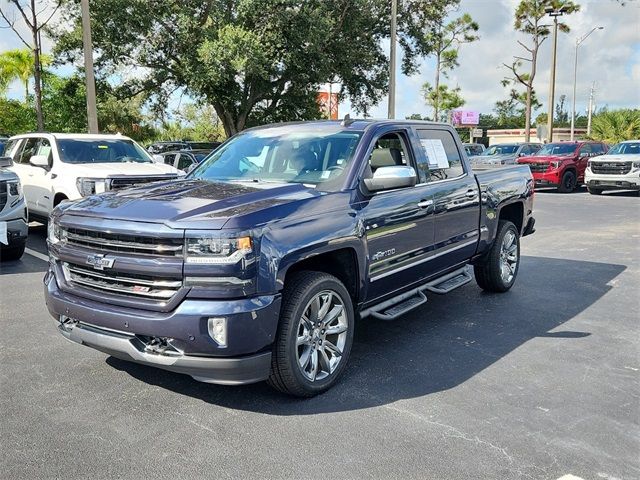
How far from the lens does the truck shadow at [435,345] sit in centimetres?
393

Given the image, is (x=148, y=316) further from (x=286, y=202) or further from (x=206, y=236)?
(x=286, y=202)

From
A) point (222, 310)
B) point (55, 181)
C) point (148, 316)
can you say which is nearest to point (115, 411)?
point (148, 316)

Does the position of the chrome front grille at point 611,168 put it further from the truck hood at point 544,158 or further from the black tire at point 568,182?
the truck hood at point 544,158

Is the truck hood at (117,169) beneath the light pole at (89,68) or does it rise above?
beneath

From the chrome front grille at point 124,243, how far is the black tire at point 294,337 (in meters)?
0.78

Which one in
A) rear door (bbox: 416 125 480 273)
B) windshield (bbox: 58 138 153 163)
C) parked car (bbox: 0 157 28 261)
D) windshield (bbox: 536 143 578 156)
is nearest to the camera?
rear door (bbox: 416 125 480 273)

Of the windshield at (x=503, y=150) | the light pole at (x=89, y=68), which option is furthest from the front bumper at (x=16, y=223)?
the windshield at (x=503, y=150)

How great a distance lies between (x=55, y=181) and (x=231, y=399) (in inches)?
282

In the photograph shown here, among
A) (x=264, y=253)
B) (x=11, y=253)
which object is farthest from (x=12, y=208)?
(x=264, y=253)

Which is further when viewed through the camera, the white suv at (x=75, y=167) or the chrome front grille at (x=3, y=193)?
the white suv at (x=75, y=167)

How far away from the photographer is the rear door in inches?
210

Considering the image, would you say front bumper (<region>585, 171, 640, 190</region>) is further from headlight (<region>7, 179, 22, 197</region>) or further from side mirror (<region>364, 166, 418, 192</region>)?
headlight (<region>7, 179, 22, 197</region>)

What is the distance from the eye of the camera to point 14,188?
7996mm

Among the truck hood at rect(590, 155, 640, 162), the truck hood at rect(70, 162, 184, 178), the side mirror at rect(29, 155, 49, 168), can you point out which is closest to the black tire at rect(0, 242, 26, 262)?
the truck hood at rect(70, 162, 184, 178)
